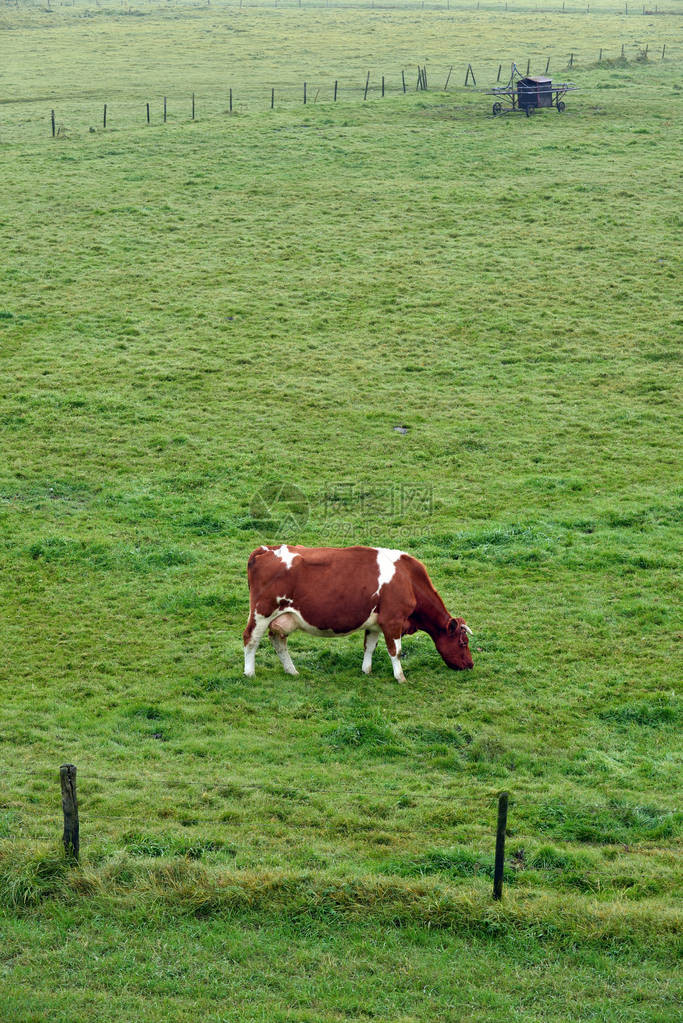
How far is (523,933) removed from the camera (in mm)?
9938

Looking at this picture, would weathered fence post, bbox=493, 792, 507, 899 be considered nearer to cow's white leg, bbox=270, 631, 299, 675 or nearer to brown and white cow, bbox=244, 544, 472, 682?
brown and white cow, bbox=244, 544, 472, 682

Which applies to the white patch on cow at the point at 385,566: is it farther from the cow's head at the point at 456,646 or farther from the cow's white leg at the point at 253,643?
the cow's white leg at the point at 253,643

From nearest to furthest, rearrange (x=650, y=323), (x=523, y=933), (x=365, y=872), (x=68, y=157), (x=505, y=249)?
(x=523, y=933) < (x=365, y=872) < (x=650, y=323) < (x=505, y=249) < (x=68, y=157)

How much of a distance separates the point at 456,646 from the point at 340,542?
14.9 ft

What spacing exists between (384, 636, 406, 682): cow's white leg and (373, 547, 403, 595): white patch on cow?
2.48 ft

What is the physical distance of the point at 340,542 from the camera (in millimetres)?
19500

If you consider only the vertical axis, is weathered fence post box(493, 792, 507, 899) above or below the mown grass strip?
above

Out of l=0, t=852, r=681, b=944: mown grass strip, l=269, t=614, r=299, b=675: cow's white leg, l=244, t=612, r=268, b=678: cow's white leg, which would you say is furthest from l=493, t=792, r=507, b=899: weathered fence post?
l=244, t=612, r=268, b=678: cow's white leg


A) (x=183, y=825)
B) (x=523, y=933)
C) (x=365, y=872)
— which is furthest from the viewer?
(x=183, y=825)

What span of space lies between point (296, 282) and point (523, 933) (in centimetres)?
2659

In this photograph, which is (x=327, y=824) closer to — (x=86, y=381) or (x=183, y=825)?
(x=183, y=825)

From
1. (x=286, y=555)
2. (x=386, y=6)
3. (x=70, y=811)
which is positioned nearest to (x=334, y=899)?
(x=70, y=811)

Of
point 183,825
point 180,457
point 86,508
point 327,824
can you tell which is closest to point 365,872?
point 327,824

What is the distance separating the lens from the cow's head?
15.5m
